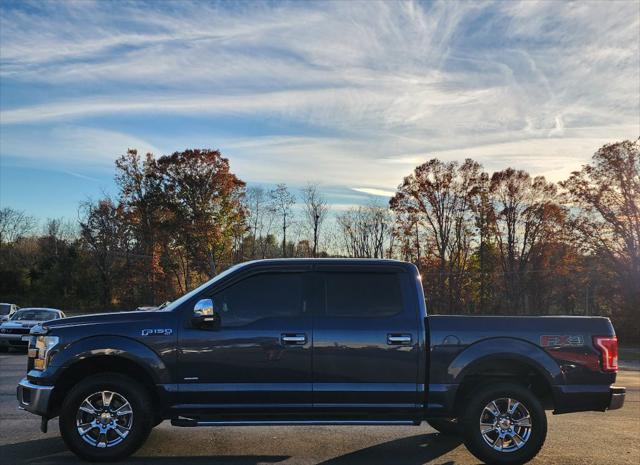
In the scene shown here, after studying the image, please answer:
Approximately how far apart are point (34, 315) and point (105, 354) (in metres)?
16.3

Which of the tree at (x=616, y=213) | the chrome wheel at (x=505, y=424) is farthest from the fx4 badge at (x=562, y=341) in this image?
the tree at (x=616, y=213)

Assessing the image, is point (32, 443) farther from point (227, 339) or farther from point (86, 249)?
point (86, 249)

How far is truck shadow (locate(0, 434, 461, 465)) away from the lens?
6152 mm

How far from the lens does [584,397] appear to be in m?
6.26

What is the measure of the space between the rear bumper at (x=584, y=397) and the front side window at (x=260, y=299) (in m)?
2.89

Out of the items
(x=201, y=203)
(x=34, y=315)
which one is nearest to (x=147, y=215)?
(x=201, y=203)

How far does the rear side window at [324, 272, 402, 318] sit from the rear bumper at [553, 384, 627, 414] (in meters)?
1.92

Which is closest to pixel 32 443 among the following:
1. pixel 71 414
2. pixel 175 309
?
pixel 71 414

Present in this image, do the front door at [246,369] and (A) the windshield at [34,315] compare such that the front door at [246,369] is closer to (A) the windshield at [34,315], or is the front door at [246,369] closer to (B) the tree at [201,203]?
(A) the windshield at [34,315]

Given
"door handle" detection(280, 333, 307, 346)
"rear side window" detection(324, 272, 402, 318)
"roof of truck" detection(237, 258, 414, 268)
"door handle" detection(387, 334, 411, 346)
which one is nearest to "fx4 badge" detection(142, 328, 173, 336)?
"roof of truck" detection(237, 258, 414, 268)

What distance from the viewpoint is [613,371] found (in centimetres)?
635

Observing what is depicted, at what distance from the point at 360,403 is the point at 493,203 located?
169 feet

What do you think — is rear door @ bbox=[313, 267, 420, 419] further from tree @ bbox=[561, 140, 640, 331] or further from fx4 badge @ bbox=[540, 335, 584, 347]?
tree @ bbox=[561, 140, 640, 331]

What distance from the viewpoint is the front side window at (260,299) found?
6250 millimetres
